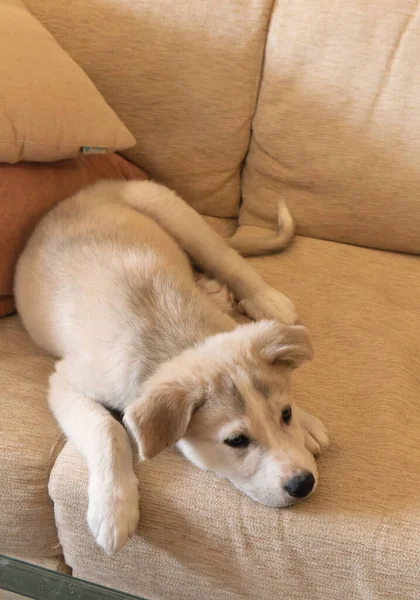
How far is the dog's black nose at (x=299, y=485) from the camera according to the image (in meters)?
1.18

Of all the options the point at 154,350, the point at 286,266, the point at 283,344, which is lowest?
the point at 286,266

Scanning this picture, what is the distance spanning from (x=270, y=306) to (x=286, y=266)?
300mm

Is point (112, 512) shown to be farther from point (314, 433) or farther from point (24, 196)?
point (24, 196)

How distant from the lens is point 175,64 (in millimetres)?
2072

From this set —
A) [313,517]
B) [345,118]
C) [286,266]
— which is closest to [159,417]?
[313,517]

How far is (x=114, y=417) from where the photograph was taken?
58.2 inches

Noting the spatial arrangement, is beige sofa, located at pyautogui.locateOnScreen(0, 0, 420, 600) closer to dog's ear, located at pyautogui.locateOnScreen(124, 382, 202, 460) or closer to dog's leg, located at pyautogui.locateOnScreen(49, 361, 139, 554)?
dog's leg, located at pyautogui.locateOnScreen(49, 361, 139, 554)

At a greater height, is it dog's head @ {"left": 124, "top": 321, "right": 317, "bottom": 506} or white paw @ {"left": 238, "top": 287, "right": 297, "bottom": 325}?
dog's head @ {"left": 124, "top": 321, "right": 317, "bottom": 506}

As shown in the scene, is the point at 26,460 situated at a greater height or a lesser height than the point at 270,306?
lesser

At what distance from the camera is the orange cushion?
1.73 metres

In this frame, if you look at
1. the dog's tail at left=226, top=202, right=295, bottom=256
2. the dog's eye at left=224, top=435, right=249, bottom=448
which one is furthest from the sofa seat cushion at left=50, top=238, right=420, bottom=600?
the dog's tail at left=226, top=202, right=295, bottom=256

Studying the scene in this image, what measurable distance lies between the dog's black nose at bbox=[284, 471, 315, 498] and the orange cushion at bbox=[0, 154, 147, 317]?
3.45 ft

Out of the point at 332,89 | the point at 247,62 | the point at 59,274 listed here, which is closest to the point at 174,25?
the point at 247,62

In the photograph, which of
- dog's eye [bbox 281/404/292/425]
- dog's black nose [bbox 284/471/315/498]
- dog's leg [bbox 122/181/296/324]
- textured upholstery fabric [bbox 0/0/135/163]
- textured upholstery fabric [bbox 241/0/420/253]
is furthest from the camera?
textured upholstery fabric [bbox 241/0/420/253]
